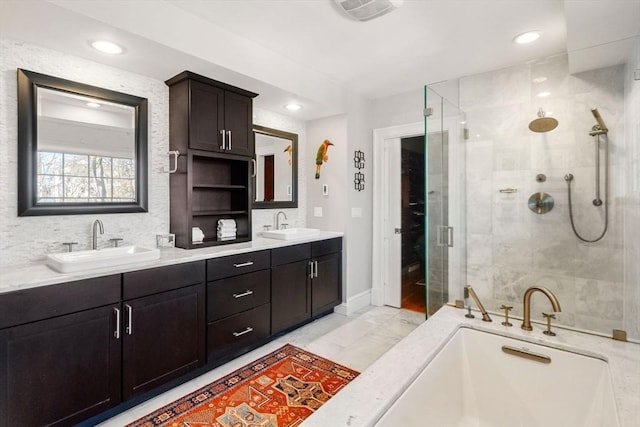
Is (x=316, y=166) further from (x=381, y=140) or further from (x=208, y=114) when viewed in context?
(x=208, y=114)

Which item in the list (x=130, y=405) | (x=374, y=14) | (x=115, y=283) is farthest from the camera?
(x=374, y=14)

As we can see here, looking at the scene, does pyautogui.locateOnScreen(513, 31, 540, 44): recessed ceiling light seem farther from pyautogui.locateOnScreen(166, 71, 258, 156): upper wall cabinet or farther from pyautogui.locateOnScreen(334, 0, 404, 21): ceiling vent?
pyautogui.locateOnScreen(166, 71, 258, 156): upper wall cabinet

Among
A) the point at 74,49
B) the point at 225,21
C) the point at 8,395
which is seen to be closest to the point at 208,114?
the point at 225,21

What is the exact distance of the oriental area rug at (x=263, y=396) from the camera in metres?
1.88

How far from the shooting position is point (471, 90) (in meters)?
2.98

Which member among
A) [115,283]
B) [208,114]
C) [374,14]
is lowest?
[115,283]

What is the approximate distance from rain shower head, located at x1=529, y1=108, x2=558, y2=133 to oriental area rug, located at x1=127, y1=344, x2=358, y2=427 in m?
2.41

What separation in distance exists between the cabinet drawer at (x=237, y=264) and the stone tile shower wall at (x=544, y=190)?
1.85 metres

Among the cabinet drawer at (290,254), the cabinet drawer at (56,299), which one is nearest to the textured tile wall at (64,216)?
the cabinet drawer at (56,299)

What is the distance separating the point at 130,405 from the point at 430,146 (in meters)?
2.81

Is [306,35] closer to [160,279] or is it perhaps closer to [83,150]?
[83,150]

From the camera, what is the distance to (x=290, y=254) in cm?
305

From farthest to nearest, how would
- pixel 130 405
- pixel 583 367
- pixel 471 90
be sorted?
1. pixel 471 90
2. pixel 130 405
3. pixel 583 367

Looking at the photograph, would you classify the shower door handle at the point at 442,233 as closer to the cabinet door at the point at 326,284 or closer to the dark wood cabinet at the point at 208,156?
the cabinet door at the point at 326,284
